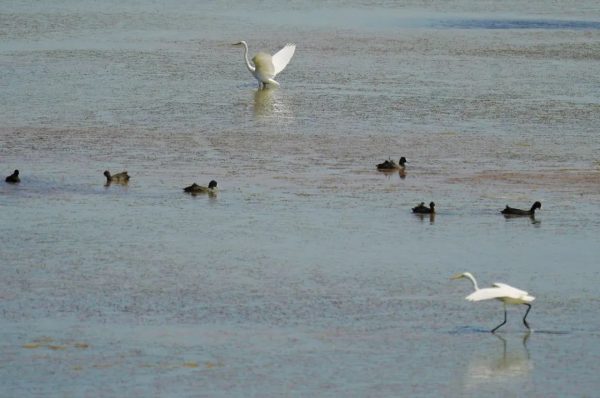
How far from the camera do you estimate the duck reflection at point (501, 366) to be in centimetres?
973

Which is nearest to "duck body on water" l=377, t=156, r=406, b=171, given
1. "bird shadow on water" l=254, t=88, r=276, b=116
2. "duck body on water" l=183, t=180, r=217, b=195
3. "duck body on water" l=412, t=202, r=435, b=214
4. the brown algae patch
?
the brown algae patch

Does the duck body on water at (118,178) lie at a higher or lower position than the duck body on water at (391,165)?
lower

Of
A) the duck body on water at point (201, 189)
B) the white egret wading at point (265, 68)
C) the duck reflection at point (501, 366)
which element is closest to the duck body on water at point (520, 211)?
the duck body on water at point (201, 189)

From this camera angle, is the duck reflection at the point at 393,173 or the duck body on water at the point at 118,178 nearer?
the duck body on water at the point at 118,178

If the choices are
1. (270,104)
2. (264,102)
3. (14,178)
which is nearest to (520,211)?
Result: (14,178)

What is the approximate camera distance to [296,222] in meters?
14.2

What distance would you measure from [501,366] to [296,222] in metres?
4.59

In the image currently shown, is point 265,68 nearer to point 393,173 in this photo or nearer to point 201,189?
point 393,173

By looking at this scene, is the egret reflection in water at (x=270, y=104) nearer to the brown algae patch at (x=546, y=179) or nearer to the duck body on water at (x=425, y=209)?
the brown algae patch at (x=546, y=179)

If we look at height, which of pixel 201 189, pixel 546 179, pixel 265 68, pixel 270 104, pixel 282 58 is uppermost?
pixel 282 58

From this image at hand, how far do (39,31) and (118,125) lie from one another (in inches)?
449

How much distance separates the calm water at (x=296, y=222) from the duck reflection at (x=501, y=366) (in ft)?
0.07

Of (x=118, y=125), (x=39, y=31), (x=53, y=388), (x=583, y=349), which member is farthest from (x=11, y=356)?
(x=39, y=31)

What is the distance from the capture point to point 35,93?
2206 cm
